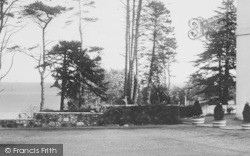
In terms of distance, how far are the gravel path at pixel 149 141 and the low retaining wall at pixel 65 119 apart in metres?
1.93

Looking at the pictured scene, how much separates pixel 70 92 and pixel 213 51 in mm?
16411

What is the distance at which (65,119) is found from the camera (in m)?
24.2

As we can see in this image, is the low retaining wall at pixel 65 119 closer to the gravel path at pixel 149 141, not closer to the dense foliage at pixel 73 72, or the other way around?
the gravel path at pixel 149 141

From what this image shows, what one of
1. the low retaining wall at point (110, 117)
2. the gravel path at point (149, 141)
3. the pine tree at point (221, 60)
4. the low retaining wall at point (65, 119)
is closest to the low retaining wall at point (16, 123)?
the low retaining wall at point (110, 117)

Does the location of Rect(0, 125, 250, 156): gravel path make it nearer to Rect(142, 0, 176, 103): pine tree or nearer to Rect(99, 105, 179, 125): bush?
Rect(99, 105, 179, 125): bush

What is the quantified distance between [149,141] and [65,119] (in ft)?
27.5

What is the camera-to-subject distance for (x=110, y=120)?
25.0 m

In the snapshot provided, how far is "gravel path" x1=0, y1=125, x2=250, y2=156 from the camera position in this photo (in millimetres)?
14234

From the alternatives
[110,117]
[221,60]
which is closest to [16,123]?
[110,117]

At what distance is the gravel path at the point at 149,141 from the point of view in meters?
14.2

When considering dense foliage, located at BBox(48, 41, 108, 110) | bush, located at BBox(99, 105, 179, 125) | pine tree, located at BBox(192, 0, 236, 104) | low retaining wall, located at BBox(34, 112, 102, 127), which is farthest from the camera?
pine tree, located at BBox(192, 0, 236, 104)

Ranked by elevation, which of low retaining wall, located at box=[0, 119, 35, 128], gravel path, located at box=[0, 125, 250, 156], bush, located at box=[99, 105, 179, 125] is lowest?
gravel path, located at box=[0, 125, 250, 156]

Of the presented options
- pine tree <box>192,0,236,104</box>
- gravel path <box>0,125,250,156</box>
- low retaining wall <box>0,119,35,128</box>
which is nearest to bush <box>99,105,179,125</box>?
gravel path <box>0,125,250,156</box>

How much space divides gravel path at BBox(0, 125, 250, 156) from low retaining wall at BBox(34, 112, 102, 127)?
193cm
